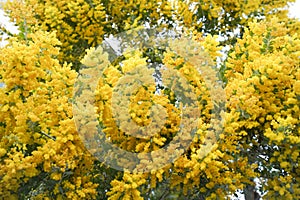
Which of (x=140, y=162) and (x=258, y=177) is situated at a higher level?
(x=258, y=177)

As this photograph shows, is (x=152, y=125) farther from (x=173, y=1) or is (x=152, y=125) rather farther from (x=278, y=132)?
(x=173, y=1)

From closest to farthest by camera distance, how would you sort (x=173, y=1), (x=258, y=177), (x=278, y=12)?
1. (x=258, y=177)
2. (x=173, y=1)
3. (x=278, y=12)

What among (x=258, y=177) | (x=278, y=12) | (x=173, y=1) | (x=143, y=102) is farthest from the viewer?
(x=278, y=12)

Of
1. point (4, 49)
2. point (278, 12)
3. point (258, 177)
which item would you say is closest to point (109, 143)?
point (4, 49)

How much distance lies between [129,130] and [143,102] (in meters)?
0.27

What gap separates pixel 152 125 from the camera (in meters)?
4.31

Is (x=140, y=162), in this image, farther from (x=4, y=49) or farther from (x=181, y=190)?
(x=4, y=49)

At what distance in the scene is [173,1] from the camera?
7.54 m

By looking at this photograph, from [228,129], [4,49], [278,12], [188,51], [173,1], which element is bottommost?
[228,129]

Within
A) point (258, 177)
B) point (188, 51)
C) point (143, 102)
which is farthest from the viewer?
point (258, 177)

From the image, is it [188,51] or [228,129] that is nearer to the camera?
[228,129]

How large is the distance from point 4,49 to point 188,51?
1.63 m

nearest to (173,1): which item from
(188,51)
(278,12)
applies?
(278,12)

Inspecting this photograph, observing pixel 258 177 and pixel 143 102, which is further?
pixel 258 177
